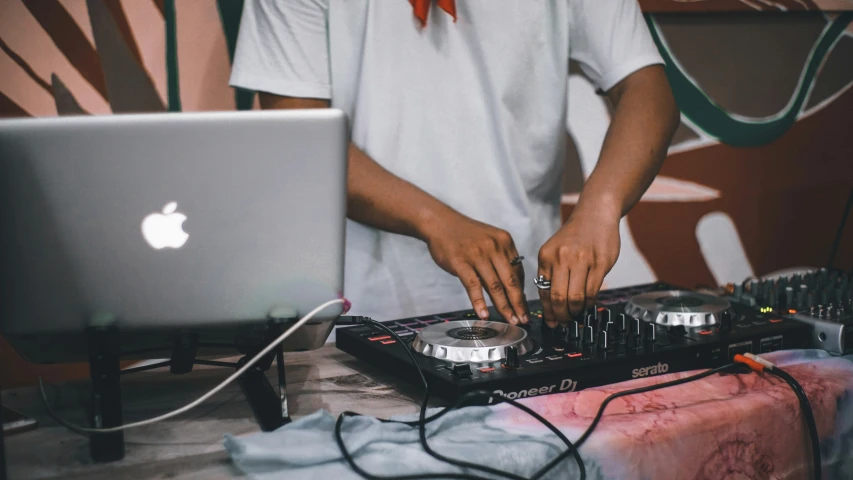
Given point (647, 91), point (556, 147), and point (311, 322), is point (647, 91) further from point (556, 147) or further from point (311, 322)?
point (311, 322)

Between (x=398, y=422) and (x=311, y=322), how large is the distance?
16 cm

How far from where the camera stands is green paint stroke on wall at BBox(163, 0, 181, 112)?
6.27 ft

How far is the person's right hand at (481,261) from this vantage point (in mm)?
1135

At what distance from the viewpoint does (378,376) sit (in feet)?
3.45

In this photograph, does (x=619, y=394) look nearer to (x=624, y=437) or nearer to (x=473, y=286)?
(x=624, y=437)

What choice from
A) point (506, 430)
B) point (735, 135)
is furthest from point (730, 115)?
point (506, 430)

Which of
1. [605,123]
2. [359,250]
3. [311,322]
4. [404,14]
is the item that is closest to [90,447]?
[311,322]

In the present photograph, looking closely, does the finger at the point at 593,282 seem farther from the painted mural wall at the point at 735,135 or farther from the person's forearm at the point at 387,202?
the painted mural wall at the point at 735,135

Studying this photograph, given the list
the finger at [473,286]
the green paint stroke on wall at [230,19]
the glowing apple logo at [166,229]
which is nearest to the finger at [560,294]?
the finger at [473,286]

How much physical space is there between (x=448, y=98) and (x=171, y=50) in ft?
2.65

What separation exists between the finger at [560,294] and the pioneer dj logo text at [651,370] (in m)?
0.15

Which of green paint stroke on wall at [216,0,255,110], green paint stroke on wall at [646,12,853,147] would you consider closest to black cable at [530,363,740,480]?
green paint stroke on wall at [216,0,255,110]

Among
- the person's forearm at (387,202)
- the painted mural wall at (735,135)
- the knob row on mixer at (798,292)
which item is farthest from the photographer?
the painted mural wall at (735,135)

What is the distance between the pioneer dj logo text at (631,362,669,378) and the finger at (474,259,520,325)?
0.21m
